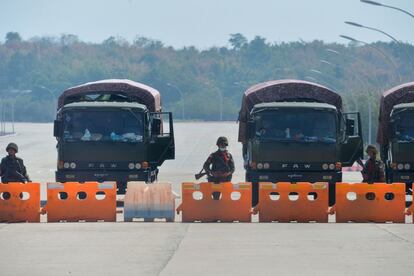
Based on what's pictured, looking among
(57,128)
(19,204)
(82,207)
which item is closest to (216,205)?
(82,207)

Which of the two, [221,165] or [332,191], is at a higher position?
[221,165]

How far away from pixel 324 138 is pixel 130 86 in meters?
6.79

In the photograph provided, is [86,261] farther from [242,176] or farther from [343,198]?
[242,176]

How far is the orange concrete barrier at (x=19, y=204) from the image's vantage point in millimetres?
27219

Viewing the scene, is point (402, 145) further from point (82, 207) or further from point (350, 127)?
point (82, 207)

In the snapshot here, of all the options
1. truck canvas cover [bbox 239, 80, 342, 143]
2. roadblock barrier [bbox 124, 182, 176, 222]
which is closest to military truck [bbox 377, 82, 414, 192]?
truck canvas cover [bbox 239, 80, 342, 143]

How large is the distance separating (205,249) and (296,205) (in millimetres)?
6346

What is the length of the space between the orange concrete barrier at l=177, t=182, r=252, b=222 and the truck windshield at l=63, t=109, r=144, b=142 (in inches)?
266

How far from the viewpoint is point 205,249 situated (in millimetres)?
21406

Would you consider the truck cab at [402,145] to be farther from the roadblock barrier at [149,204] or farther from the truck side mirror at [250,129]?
the roadblock barrier at [149,204]

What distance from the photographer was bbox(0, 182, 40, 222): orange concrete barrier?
1072 inches

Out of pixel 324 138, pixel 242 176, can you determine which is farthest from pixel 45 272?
pixel 242 176

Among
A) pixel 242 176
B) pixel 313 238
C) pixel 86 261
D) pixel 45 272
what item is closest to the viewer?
pixel 45 272

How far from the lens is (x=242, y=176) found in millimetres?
57000
